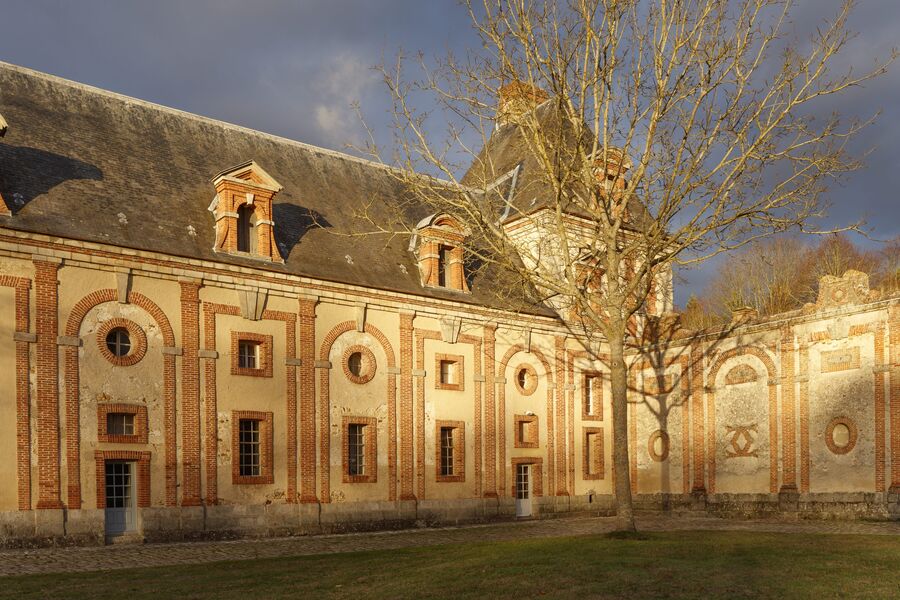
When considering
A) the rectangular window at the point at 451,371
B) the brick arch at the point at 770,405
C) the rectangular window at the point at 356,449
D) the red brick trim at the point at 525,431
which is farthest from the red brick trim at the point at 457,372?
the brick arch at the point at 770,405

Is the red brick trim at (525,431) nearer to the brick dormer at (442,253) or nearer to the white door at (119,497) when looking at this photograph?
the brick dormer at (442,253)

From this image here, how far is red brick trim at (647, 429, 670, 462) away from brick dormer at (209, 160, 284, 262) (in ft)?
50.4

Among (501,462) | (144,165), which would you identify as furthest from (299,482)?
(144,165)

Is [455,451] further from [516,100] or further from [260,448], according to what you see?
[516,100]

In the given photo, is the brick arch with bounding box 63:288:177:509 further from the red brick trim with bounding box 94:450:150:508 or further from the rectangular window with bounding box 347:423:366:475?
the rectangular window with bounding box 347:423:366:475

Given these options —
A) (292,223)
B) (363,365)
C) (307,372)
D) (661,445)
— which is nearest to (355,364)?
(363,365)

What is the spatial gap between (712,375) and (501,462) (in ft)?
25.8

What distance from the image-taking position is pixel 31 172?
810 inches

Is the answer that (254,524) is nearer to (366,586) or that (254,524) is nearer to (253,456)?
(253,456)

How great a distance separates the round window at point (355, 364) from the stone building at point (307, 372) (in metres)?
0.06

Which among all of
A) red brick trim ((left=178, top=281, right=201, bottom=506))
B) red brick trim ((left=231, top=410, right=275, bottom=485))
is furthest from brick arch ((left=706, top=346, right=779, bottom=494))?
red brick trim ((left=178, top=281, right=201, bottom=506))

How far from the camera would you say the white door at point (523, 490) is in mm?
→ 28234

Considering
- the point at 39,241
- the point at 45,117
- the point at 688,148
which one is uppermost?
the point at 45,117

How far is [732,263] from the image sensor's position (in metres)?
47.3
